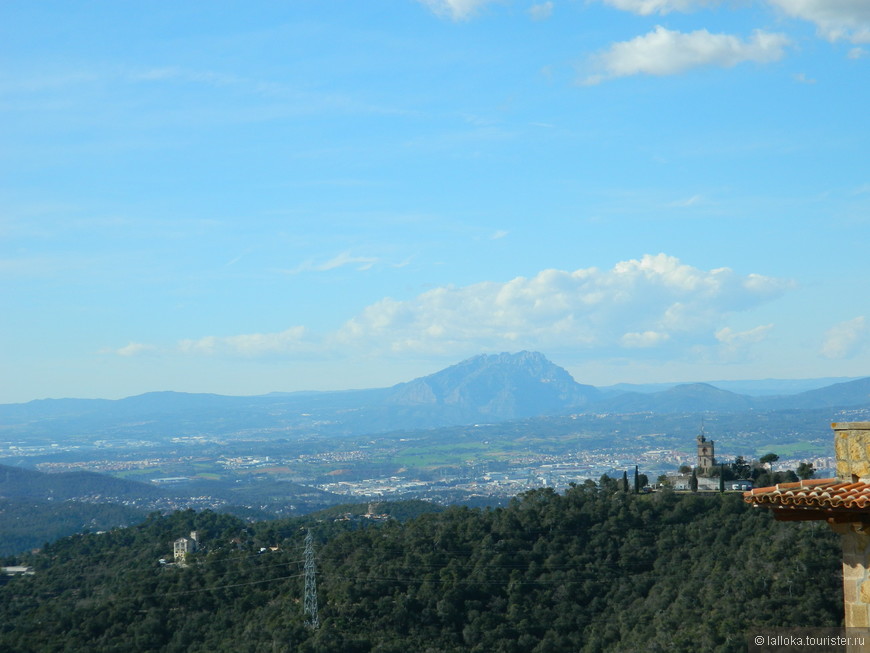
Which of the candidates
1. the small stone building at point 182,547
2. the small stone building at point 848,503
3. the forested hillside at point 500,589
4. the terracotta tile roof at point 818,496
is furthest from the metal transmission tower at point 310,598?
the terracotta tile roof at point 818,496

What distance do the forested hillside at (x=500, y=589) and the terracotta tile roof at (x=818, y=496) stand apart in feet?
67.2

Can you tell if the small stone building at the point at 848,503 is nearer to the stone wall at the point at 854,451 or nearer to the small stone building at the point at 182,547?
the stone wall at the point at 854,451

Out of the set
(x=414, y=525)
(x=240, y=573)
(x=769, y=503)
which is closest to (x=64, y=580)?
(x=240, y=573)

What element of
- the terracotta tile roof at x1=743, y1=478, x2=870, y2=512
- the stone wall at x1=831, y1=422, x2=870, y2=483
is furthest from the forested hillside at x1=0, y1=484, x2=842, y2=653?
the terracotta tile roof at x1=743, y1=478, x2=870, y2=512

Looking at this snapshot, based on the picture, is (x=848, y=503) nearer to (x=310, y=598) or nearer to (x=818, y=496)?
(x=818, y=496)

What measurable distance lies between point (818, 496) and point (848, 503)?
0.21m

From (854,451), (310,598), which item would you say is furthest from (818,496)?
(310,598)

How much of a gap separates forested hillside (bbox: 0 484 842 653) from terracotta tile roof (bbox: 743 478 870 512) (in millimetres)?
20487

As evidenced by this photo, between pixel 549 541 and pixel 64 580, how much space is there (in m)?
27.0

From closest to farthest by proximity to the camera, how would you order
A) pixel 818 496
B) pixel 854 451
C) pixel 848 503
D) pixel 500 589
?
pixel 848 503, pixel 818 496, pixel 854 451, pixel 500 589

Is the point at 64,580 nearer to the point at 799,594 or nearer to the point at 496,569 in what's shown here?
the point at 496,569

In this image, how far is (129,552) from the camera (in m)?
60.4

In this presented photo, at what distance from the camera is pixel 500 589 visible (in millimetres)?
39969

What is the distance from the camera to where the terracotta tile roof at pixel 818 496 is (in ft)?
23.8
